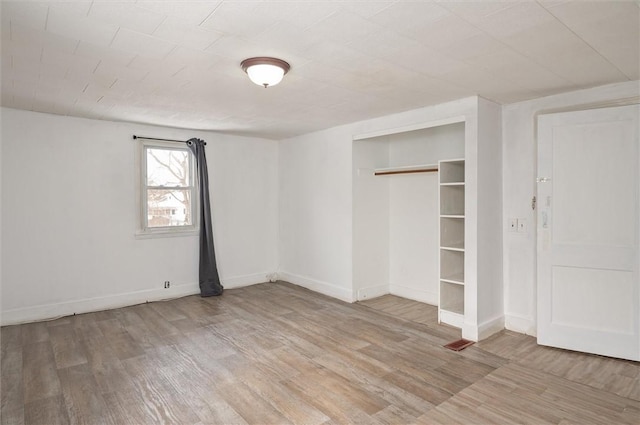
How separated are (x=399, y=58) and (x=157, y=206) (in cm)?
394

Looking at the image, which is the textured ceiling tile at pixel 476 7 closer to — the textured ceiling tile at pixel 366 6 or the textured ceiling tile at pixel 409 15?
the textured ceiling tile at pixel 409 15

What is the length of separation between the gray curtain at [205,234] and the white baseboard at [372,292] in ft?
6.70

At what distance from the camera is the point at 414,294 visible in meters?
5.06

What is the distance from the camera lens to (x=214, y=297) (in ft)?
17.3

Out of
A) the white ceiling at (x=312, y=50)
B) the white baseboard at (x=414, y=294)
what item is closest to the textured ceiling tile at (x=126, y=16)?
the white ceiling at (x=312, y=50)

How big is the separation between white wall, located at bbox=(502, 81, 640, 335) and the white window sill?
4112 millimetres

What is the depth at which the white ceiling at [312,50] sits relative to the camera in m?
1.98

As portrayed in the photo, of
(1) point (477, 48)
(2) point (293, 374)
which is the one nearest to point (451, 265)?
(2) point (293, 374)

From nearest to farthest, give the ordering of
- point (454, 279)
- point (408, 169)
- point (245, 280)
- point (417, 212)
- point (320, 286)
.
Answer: point (454, 279), point (408, 169), point (417, 212), point (320, 286), point (245, 280)

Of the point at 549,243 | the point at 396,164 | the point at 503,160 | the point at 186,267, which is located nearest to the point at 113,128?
the point at 186,267

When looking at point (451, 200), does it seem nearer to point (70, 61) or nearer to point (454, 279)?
point (454, 279)

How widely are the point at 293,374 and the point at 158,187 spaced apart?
3405mm

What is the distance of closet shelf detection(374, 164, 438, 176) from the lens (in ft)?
14.7

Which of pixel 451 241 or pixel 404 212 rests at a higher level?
pixel 404 212
